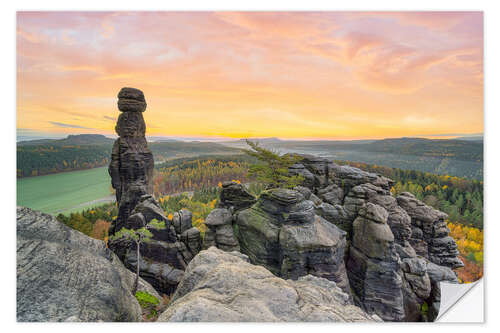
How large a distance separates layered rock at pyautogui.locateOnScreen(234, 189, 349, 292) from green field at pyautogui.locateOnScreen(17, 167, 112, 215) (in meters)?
5.62

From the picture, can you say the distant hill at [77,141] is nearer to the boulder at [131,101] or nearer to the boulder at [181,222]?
the boulder at [131,101]

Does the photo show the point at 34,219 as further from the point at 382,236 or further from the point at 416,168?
the point at 416,168

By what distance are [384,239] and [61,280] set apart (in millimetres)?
8251

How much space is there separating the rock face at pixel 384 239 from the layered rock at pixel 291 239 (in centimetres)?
45

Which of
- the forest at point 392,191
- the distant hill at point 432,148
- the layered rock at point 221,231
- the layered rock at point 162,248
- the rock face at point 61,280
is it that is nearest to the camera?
the rock face at point 61,280

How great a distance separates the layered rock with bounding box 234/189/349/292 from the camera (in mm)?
6012

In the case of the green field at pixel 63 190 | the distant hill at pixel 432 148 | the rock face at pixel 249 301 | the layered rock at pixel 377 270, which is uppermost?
the distant hill at pixel 432 148

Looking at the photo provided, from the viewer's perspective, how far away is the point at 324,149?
736cm

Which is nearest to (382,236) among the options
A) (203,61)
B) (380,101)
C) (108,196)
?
(380,101)

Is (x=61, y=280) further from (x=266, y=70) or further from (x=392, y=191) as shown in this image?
(x=392, y=191)

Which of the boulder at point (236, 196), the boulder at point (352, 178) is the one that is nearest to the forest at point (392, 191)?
the boulder at point (352, 178)

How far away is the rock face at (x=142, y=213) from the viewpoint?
7.60m
